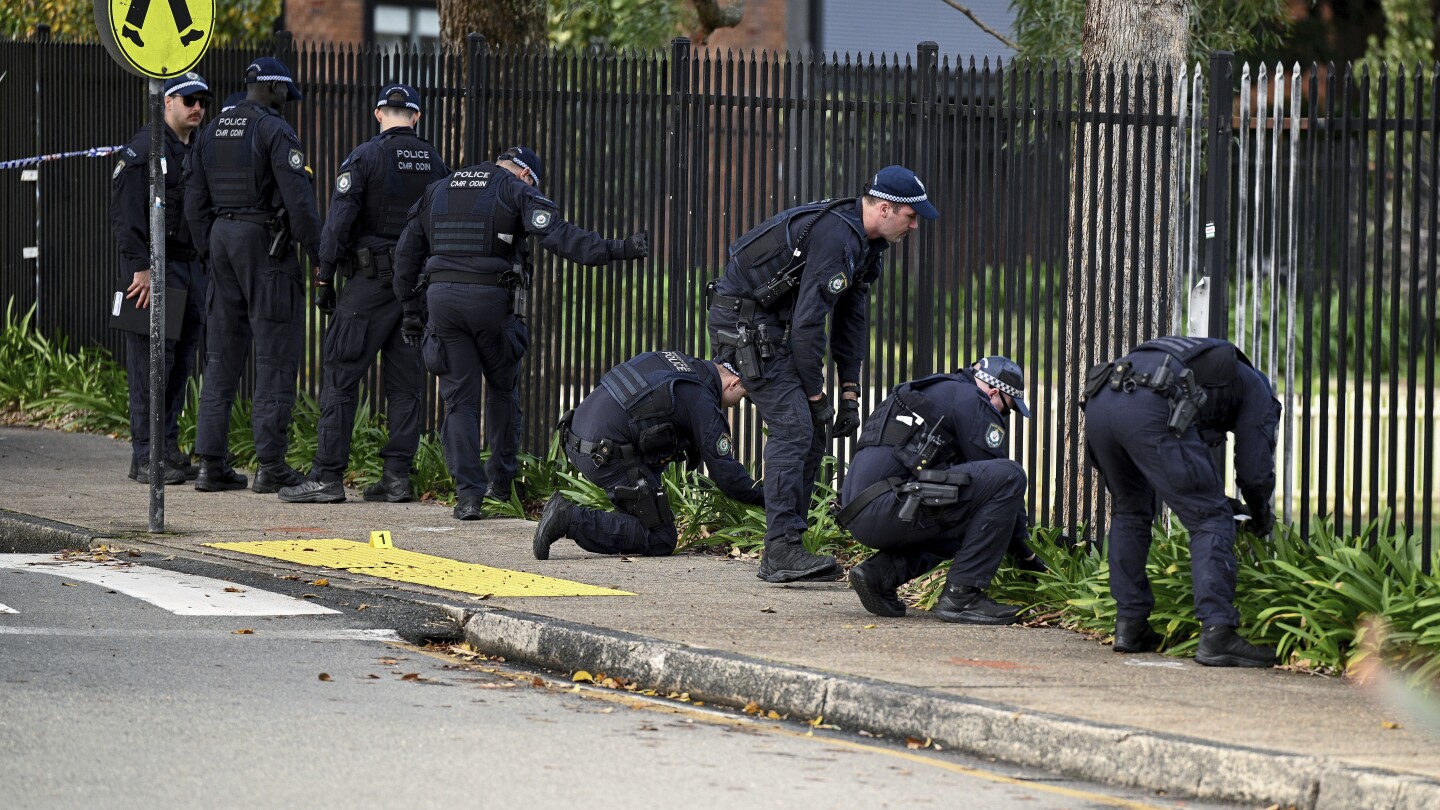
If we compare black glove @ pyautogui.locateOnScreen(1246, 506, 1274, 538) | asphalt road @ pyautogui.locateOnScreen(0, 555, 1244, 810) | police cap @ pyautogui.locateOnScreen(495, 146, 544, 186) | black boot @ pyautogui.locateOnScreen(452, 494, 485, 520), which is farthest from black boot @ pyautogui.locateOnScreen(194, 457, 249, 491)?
black glove @ pyautogui.locateOnScreen(1246, 506, 1274, 538)

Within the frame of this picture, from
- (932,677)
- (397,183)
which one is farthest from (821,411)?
(397,183)

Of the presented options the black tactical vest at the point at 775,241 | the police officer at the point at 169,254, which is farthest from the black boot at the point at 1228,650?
the police officer at the point at 169,254

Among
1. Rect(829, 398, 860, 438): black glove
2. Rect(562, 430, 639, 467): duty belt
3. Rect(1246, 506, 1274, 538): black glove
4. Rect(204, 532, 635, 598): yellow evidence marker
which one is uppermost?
Rect(829, 398, 860, 438): black glove

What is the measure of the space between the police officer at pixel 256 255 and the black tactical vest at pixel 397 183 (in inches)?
14.3

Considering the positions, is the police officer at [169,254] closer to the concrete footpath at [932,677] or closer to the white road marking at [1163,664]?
the concrete footpath at [932,677]

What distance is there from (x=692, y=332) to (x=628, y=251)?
1178mm

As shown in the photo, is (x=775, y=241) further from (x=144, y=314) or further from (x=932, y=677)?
(x=144, y=314)

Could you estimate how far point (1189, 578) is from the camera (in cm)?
793

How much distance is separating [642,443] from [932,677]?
288 cm

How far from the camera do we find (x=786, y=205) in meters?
10.8

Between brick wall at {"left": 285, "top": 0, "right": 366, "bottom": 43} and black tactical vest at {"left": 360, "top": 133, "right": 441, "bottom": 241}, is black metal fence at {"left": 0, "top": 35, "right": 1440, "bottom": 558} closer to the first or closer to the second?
black tactical vest at {"left": 360, "top": 133, "right": 441, "bottom": 241}

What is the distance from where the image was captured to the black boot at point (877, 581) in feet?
27.7

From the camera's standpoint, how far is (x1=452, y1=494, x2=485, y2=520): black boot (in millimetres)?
11109

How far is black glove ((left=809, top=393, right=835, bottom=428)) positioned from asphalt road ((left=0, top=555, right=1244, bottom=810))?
1.96 metres
